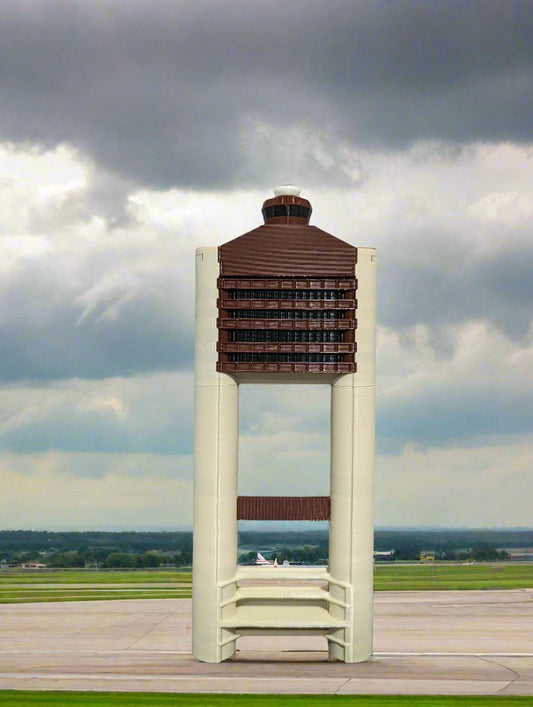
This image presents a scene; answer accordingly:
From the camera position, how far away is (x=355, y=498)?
5666cm

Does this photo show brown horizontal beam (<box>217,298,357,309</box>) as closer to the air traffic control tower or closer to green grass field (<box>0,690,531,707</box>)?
the air traffic control tower

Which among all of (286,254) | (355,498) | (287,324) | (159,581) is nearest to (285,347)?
(287,324)

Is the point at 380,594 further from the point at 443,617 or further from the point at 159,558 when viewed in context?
the point at 159,558

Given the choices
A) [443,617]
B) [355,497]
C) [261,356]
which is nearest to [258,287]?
[261,356]

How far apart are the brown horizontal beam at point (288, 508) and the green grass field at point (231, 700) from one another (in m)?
14.2

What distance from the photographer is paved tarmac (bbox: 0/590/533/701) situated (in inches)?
1981

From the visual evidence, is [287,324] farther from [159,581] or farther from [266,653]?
[159,581]

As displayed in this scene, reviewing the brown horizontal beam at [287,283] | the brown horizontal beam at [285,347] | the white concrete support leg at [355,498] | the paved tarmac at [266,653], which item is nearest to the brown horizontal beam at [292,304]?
the brown horizontal beam at [287,283]

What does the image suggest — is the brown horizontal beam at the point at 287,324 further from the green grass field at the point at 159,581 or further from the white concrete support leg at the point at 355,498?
the green grass field at the point at 159,581

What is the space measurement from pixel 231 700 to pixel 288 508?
15.7 metres

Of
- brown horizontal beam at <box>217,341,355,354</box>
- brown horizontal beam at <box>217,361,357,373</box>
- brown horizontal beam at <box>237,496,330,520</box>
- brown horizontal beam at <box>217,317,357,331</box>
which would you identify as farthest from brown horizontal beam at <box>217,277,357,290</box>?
brown horizontal beam at <box>237,496,330,520</box>

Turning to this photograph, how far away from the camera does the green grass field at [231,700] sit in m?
45.2

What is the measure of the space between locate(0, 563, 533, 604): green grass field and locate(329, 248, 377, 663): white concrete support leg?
4661 centimetres

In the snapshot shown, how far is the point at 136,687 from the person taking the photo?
161ft
